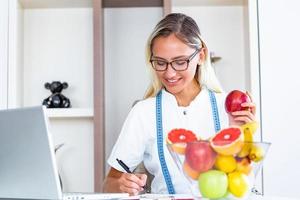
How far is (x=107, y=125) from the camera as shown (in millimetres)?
2562

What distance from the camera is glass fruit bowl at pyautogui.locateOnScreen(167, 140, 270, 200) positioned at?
832 mm

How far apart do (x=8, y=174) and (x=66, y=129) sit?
1.70m

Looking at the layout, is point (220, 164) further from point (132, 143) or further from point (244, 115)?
point (132, 143)

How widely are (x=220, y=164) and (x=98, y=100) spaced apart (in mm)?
1561

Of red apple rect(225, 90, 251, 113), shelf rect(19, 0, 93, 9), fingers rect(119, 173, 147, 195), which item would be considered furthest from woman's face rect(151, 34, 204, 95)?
shelf rect(19, 0, 93, 9)

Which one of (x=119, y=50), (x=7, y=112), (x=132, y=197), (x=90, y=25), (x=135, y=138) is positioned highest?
(x=90, y=25)

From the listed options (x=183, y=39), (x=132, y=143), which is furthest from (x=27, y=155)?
(x=183, y=39)

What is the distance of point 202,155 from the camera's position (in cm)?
84

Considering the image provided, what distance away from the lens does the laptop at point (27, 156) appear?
0.85 meters

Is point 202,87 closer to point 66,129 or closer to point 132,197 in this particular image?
point 132,197

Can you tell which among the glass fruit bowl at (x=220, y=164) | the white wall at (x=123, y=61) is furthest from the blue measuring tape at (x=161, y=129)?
the white wall at (x=123, y=61)

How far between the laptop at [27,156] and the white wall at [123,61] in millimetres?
1657

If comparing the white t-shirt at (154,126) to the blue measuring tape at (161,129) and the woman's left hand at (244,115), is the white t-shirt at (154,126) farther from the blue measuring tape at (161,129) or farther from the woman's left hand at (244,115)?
the woman's left hand at (244,115)

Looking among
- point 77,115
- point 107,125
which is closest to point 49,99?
point 77,115
